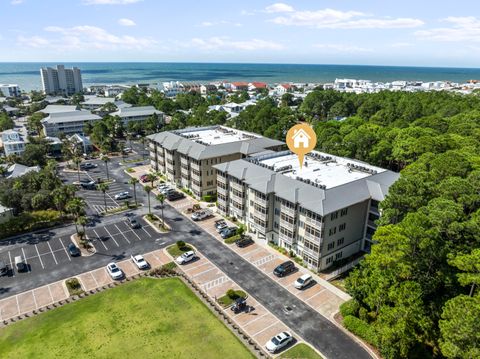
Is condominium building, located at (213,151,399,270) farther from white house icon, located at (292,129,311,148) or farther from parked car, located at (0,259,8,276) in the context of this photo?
parked car, located at (0,259,8,276)

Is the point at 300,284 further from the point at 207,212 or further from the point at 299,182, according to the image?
the point at 207,212

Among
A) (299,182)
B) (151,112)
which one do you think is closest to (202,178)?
(299,182)

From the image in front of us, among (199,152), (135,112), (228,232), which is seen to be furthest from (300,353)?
(135,112)

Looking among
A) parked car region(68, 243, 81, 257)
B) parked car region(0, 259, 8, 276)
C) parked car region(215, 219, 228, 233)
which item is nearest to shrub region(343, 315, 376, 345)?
parked car region(215, 219, 228, 233)

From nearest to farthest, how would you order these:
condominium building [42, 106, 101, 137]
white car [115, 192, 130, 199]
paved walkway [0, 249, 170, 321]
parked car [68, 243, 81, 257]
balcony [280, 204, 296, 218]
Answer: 1. paved walkway [0, 249, 170, 321]
2. balcony [280, 204, 296, 218]
3. parked car [68, 243, 81, 257]
4. white car [115, 192, 130, 199]
5. condominium building [42, 106, 101, 137]

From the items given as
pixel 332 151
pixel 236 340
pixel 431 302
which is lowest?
pixel 236 340
